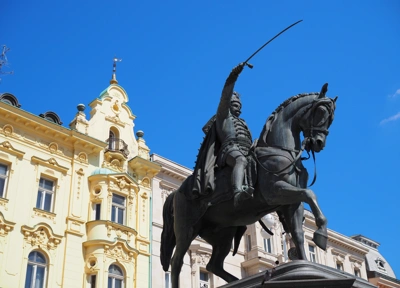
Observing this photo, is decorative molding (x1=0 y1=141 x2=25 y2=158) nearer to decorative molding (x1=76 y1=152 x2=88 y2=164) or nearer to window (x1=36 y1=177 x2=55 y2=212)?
window (x1=36 y1=177 x2=55 y2=212)

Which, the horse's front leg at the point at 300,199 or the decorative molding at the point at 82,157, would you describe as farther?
the decorative molding at the point at 82,157

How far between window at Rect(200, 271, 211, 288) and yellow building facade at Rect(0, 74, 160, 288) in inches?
138

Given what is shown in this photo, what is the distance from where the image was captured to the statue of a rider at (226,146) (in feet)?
23.7

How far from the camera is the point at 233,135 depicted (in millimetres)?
7742

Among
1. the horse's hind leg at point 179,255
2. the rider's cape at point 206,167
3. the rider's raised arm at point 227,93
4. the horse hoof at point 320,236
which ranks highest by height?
the rider's raised arm at point 227,93

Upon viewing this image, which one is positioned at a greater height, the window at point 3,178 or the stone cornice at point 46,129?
the stone cornice at point 46,129

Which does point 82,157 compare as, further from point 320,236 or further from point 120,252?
point 320,236

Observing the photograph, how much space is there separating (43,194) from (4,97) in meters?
5.09

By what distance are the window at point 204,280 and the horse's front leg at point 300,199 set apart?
22907 millimetres

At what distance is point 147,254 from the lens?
27.1 meters

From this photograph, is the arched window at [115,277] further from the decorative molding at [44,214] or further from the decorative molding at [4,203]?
the decorative molding at [4,203]

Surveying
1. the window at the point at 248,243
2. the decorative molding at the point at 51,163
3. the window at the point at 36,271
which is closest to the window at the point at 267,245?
the window at the point at 248,243

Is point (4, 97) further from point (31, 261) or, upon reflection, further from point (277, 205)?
point (277, 205)

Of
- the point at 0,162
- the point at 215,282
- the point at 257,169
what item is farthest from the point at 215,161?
the point at 215,282
